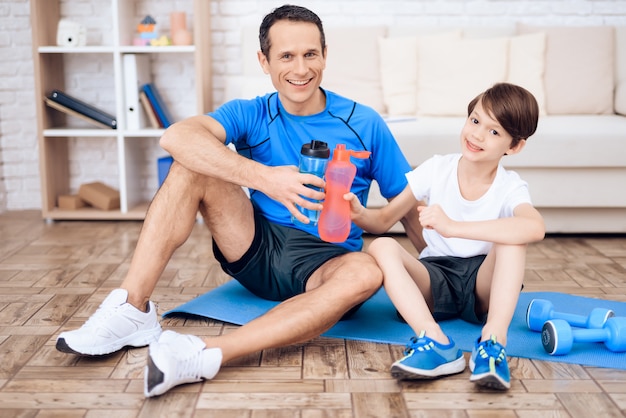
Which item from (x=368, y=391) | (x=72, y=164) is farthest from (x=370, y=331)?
(x=72, y=164)

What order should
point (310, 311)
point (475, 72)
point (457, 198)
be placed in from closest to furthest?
point (310, 311)
point (457, 198)
point (475, 72)

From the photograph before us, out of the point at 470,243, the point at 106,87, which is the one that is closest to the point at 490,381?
the point at 470,243

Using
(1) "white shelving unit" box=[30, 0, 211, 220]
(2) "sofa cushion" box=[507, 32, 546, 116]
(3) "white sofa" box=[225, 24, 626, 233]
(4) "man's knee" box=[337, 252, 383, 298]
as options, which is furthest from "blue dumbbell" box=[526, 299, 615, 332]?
(1) "white shelving unit" box=[30, 0, 211, 220]

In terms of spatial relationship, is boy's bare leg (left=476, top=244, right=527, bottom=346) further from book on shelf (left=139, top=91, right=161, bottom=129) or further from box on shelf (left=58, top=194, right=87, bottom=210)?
box on shelf (left=58, top=194, right=87, bottom=210)

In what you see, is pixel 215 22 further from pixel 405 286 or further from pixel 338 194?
pixel 405 286

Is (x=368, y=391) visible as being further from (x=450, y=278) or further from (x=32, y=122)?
(x=32, y=122)

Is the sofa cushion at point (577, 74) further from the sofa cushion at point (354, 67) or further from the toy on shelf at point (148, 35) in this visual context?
the toy on shelf at point (148, 35)

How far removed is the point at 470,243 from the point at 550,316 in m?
0.27

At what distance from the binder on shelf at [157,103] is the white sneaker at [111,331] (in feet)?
5.77

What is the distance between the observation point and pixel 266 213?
1899 mm

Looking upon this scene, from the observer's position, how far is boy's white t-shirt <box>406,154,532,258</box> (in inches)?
68.1

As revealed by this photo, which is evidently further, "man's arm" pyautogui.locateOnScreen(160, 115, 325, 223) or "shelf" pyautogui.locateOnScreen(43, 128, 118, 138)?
"shelf" pyautogui.locateOnScreen(43, 128, 118, 138)

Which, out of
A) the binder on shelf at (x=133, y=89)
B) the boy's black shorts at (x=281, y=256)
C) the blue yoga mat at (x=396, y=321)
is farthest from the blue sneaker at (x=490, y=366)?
the binder on shelf at (x=133, y=89)

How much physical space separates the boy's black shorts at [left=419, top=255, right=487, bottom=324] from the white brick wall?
75.6 inches
